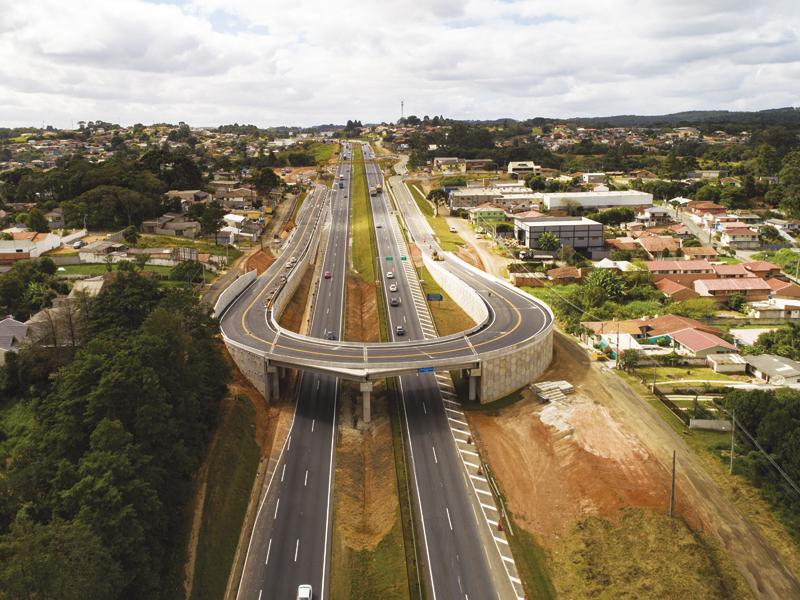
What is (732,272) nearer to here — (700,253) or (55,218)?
(700,253)

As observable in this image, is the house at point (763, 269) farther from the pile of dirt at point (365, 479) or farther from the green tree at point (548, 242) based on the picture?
the pile of dirt at point (365, 479)

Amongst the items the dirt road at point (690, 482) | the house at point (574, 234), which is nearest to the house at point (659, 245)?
the house at point (574, 234)

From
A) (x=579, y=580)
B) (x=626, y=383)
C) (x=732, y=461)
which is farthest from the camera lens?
(x=626, y=383)

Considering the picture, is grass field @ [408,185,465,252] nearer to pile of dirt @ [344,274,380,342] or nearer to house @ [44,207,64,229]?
pile of dirt @ [344,274,380,342]

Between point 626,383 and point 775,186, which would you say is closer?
point 626,383

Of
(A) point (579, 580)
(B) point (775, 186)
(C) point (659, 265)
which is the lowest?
(A) point (579, 580)

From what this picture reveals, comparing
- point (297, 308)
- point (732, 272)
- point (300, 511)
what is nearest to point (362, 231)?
point (297, 308)

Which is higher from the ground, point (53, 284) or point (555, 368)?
point (53, 284)

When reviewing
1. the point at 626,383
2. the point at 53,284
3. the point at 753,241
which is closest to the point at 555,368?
the point at 626,383

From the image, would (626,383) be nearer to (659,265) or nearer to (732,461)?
(732,461)
